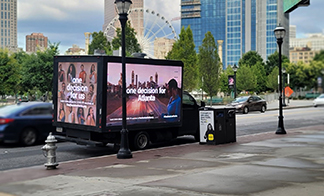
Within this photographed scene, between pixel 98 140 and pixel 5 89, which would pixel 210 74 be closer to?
pixel 5 89

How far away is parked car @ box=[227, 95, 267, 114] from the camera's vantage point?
119ft

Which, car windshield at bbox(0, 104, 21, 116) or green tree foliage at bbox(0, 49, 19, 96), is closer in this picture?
car windshield at bbox(0, 104, 21, 116)

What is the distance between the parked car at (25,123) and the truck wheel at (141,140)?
12.0ft

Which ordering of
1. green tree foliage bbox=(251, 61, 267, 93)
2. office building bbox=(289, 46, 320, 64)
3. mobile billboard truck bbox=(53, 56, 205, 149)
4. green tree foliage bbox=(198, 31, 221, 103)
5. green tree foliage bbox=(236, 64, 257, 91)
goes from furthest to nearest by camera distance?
1. green tree foliage bbox=(251, 61, 267, 93)
2. green tree foliage bbox=(236, 64, 257, 91)
3. green tree foliage bbox=(198, 31, 221, 103)
4. mobile billboard truck bbox=(53, 56, 205, 149)
5. office building bbox=(289, 46, 320, 64)

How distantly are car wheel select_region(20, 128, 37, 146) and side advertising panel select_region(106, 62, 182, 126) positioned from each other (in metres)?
4.17

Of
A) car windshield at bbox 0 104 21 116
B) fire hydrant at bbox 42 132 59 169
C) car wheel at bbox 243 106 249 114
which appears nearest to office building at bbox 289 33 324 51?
fire hydrant at bbox 42 132 59 169

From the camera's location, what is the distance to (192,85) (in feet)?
194

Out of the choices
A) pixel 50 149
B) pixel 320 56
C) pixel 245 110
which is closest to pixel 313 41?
pixel 320 56

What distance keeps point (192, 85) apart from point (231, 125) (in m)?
43.9

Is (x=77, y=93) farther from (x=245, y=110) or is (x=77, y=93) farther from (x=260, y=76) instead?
(x=260, y=76)

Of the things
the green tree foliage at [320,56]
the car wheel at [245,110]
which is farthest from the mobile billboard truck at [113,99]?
the car wheel at [245,110]

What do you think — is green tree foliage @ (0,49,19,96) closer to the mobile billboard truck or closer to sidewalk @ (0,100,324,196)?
the mobile billboard truck

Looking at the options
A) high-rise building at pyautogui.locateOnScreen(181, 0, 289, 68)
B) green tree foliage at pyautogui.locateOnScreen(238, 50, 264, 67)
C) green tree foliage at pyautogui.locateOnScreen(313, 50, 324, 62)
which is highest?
high-rise building at pyautogui.locateOnScreen(181, 0, 289, 68)

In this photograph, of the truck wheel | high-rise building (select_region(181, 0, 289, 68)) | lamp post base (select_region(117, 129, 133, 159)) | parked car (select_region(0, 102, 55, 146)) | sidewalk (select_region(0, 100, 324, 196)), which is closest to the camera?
sidewalk (select_region(0, 100, 324, 196))
